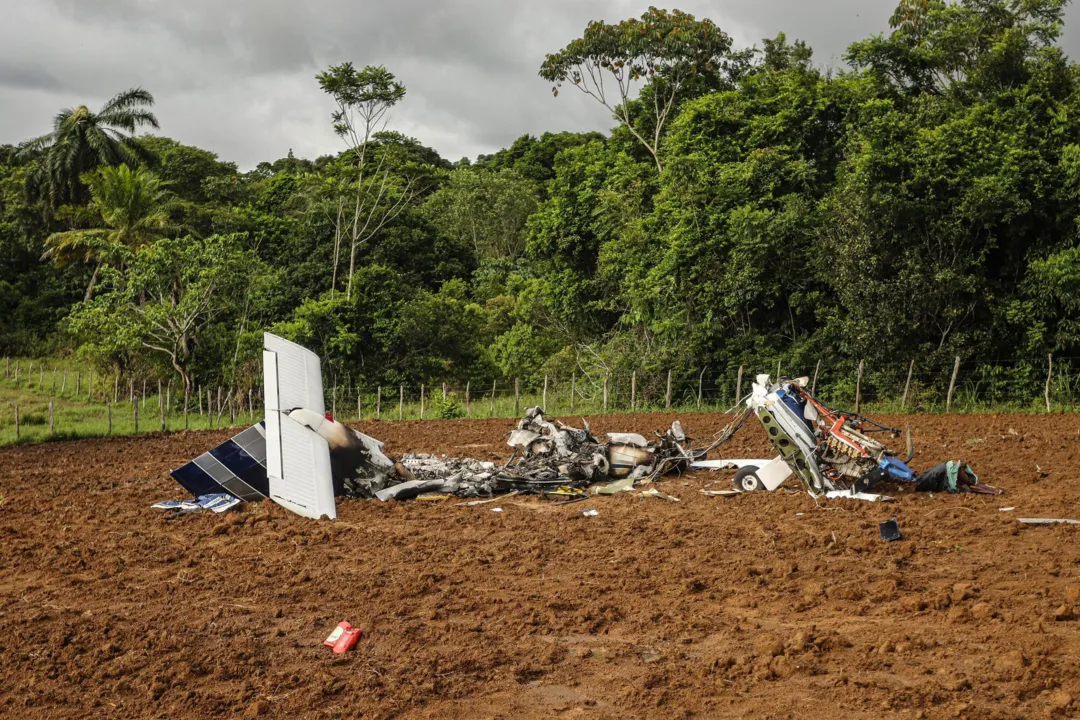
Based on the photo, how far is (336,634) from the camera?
6.64m

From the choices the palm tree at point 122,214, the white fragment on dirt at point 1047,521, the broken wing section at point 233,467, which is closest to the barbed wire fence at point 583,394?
the palm tree at point 122,214

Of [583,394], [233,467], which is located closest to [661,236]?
[583,394]

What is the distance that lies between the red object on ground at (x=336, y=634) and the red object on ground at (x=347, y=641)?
22mm

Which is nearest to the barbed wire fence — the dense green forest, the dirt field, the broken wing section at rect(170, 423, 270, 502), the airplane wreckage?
the dense green forest

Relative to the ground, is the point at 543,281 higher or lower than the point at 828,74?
lower

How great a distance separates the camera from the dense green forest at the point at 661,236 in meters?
22.5

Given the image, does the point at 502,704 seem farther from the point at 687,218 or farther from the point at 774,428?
the point at 687,218

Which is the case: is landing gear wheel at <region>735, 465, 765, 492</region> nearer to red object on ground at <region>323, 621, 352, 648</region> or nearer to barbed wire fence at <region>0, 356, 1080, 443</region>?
barbed wire fence at <region>0, 356, 1080, 443</region>

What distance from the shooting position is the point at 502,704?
18.1 feet

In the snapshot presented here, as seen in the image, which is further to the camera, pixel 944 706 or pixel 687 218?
pixel 687 218

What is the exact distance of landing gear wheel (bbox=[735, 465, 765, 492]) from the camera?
38.5 ft

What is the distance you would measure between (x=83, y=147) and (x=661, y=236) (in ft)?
81.5

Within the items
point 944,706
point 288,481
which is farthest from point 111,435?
point 944,706

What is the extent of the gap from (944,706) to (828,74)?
27.6m
